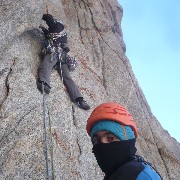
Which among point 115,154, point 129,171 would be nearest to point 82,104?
point 115,154

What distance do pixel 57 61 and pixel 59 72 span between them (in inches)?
18.2

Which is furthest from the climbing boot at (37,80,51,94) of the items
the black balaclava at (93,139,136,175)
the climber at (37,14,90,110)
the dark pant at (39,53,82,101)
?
the black balaclava at (93,139,136,175)

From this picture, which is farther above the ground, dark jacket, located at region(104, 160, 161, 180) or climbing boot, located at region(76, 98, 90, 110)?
dark jacket, located at region(104, 160, 161, 180)

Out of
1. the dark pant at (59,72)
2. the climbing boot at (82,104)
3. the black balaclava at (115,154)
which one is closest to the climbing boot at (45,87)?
the dark pant at (59,72)

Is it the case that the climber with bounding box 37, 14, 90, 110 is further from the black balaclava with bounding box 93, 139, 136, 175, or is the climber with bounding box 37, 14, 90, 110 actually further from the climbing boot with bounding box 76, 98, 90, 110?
the black balaclava with bounding box 93, 139, 136, 175

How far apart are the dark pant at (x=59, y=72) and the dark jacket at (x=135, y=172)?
9.04 metres

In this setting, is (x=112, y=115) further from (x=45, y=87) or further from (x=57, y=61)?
(x=57, y=61)

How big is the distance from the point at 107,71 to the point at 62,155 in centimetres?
854

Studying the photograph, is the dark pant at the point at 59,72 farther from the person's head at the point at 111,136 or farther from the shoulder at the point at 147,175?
the shoulder at the point at 147,175

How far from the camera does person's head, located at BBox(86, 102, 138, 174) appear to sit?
13.5ft

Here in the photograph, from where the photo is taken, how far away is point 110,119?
4383 millimetres

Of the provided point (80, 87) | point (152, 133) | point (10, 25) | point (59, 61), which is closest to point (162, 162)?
point (152, 133)

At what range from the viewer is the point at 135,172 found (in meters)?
3.54

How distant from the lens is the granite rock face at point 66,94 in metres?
10.1
